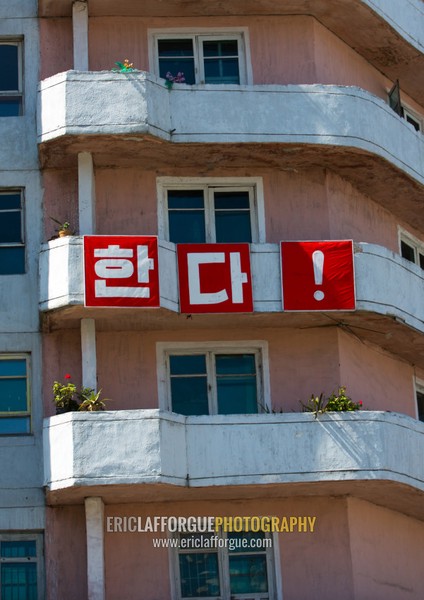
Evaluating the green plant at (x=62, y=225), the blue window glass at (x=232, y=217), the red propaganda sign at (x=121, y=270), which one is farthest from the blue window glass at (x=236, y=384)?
the green plant at (x=62, y=225)

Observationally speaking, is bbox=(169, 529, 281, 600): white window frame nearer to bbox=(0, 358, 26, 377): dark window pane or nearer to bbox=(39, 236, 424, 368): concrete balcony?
bbox=(39, 236, 424, 368): concrete balcony

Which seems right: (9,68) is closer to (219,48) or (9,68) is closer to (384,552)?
(219,48)

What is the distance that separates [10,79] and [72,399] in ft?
19.4

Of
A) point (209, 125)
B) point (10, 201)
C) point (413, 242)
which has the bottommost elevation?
point (413, 242)

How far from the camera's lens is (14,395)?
25.5m

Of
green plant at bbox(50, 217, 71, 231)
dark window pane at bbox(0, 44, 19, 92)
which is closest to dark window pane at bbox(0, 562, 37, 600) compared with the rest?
green plant at bbox(50, 217, 71, 231)

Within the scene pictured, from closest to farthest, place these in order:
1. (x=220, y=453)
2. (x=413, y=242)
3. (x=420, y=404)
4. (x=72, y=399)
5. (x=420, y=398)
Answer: (x=220, y=453) < (x=72, y=399) < (x=420, y=404) < (x=420, y=398) < (x=413, y=242)

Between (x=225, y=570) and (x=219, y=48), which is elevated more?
(x=219, y=48)

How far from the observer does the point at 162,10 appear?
2747 cm

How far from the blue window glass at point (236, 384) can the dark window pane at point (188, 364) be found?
0.80 ft

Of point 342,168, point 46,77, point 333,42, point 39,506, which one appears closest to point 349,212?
point 342,168

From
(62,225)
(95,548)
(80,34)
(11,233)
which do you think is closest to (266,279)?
(62,225)

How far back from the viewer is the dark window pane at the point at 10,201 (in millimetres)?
26547

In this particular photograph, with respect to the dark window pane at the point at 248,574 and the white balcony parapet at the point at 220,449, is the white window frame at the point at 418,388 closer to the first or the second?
the white balcony parapet at the point at 220,449
